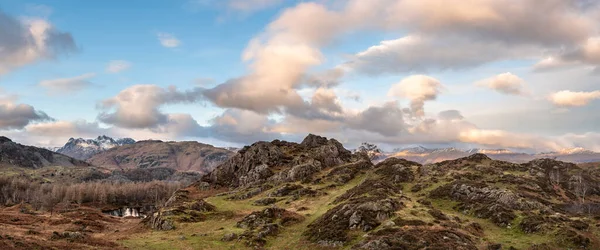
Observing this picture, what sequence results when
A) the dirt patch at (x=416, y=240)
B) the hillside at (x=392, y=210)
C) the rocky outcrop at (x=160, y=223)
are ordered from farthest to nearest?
the rocky outcrop at (x=160, y=223), the hillside at (x=392, y=210), the dirt patch at (x=416, y=240)

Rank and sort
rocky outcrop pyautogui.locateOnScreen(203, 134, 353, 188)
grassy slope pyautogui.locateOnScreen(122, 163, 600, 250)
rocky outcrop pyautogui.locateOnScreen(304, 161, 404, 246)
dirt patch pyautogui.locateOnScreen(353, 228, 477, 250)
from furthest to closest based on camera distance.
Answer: rocky outcrop pyautogui.locateOnScreen(203, 134, 353, 188), rocky outcrop pyautogui.locateOnScreen(304, 161, 404, 246), grassy slope pyautogui.locateOnScreen(122, 163, 600, 250), dirt patch pyautogui.locateOnScreen(353, 228, 477, 250)

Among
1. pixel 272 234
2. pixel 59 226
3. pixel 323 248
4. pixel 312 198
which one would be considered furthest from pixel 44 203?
pixel 323 248

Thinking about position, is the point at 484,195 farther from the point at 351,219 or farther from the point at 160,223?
the point at 160,223

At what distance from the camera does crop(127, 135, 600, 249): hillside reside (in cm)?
5644

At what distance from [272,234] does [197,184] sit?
3665 inches

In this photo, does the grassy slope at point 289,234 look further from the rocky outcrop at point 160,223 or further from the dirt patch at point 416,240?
the dirt patch at point 416,240

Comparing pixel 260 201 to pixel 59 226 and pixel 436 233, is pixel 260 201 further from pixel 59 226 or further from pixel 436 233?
pixel 436 233

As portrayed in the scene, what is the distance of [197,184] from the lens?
14912 cm

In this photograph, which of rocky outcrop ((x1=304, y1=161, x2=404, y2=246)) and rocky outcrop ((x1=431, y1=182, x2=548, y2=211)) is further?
rocky outcrop ((x1=431, y1=182, x2=548, y2=211))

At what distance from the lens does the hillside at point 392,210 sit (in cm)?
5644

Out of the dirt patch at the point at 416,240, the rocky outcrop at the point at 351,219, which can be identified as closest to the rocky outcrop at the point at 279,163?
the rocky outcrop at the point at 351,219

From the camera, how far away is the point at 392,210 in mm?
64750

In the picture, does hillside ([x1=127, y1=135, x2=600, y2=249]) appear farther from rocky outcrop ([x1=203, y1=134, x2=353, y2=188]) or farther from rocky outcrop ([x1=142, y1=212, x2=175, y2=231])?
rocky outcrop ([x1=203, y1=134, x2=353, y2=188])

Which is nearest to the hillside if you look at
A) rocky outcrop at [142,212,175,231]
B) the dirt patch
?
the dirt patch
